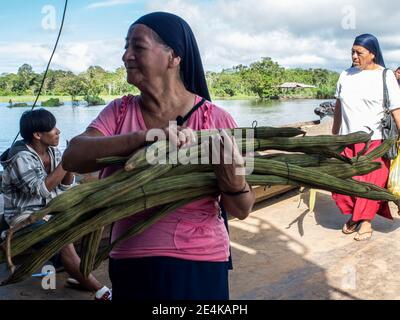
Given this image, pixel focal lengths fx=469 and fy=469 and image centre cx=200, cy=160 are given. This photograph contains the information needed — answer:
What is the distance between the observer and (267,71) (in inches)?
2085

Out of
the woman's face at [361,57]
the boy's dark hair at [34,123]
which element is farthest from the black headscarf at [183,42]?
the woman's face at [361,57]

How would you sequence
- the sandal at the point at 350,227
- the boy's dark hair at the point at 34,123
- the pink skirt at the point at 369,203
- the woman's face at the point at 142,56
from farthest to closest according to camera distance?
1. the sandal at the point at 350,227
2. the pink skirt at the point at 369,203
3. the boy's dark hair at the point at 34,123
4. the woman's face at the point at 142,56

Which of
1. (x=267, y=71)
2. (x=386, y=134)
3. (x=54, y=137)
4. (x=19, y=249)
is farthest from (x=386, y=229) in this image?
(x=267, y=71)

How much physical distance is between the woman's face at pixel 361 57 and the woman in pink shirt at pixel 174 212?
9.59ft

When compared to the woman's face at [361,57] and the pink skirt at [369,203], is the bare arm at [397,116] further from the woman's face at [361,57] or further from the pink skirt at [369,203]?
the woman's face at [361,57]

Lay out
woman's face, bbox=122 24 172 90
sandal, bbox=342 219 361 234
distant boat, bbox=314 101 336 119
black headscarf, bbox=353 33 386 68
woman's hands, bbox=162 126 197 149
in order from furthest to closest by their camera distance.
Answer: distant boat, bbox=314 101 336 119 → sandal, bbox=342 219 361 234 → black headscarf, bbox=353 33 386 68 → woman's face, bbox=122 24 172 90 → woman's hands, bbox=162 126 197 149

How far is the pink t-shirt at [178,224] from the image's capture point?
1522 millimetres

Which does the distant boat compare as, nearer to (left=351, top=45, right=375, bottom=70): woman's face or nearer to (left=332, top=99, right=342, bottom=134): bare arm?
(left=332, top=99, right=342, bottom=134): bare arm

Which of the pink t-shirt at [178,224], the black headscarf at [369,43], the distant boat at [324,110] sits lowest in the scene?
the distant boat at [324,110]

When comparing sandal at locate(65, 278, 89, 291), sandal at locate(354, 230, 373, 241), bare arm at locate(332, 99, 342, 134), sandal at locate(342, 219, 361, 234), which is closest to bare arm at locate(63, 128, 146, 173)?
sandal at locate(65, 278, 89, 291)

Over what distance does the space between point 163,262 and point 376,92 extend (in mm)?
3251

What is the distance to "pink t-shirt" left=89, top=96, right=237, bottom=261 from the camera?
152 cm

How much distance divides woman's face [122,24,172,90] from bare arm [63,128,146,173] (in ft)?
0.73
